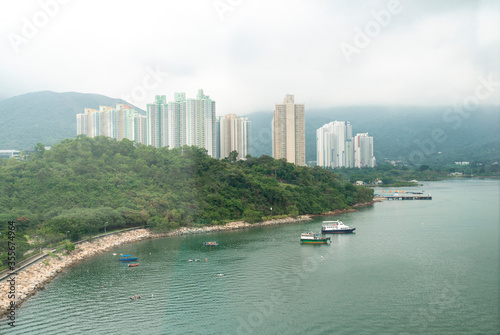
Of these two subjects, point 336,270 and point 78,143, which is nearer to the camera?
point 336,270

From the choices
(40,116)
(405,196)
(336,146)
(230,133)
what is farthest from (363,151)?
(40,116)

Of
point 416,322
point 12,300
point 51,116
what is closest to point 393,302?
point 416,322

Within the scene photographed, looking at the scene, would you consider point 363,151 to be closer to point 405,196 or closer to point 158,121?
point 405,196

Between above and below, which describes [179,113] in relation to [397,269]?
above

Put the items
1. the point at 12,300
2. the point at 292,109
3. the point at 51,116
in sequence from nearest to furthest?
1. the point at 12,300
2. the point at 292,109
3. the point at 51,116

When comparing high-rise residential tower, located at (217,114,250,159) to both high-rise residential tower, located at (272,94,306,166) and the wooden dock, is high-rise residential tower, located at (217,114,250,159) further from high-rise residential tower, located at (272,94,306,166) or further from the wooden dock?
the wooden dock

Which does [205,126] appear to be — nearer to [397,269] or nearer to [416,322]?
[397,269]

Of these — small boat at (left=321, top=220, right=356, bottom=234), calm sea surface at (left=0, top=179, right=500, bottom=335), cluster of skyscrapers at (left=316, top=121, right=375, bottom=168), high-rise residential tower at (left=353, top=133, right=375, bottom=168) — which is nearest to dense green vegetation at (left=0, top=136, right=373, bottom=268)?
calm sea surface at (left=0, top=179, right=500, bottom=335)
